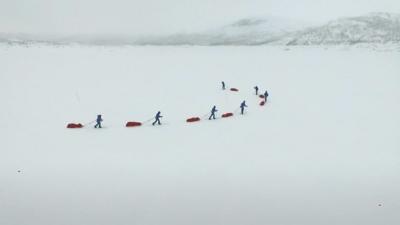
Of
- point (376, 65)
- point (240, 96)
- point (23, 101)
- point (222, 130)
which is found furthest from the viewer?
point (376, 65)


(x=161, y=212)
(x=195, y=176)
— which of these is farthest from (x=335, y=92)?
(x=161, y=212)

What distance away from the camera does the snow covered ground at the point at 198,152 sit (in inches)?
372

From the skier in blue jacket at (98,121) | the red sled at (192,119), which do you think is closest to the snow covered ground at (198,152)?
the skier in blue jacket at (98,121)

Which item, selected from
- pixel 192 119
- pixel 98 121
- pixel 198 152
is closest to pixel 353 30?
pixel 192 119

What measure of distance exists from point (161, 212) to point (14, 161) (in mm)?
6154

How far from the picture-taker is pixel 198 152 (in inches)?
A: 553

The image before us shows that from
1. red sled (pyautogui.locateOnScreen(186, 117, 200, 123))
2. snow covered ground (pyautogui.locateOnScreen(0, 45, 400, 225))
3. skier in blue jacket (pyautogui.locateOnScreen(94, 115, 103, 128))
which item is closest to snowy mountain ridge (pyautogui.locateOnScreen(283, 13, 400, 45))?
snow covered ground (pyautogui.locateOnScreen(0, 45, 400, 225))

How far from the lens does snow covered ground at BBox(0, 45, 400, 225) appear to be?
9.44m

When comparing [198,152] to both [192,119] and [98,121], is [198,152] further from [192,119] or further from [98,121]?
[98,121]

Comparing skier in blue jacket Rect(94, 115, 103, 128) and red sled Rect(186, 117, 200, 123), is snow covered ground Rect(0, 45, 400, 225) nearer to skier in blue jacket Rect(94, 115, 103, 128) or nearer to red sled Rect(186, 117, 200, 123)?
skier in blue jacket Rect(94, 115, 103, 128)

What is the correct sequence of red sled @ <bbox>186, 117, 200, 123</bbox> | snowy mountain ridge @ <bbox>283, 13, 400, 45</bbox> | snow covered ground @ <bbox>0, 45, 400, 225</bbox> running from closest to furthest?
1. snow covered ground @ <bbox>0, 45, 400, 225</bbox>
2. red sled @ <bbox>186, 117, 200, 123</bbox>
3. snowy mountain ridge @ <bbox>283, 13, 400, 45</bbox>

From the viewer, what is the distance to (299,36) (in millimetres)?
101188

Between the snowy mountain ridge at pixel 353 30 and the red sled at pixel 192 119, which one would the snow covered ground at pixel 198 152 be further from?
the snowy mountain ridge at pixel 353 30

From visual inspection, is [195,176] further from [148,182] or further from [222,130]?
[222,130]
